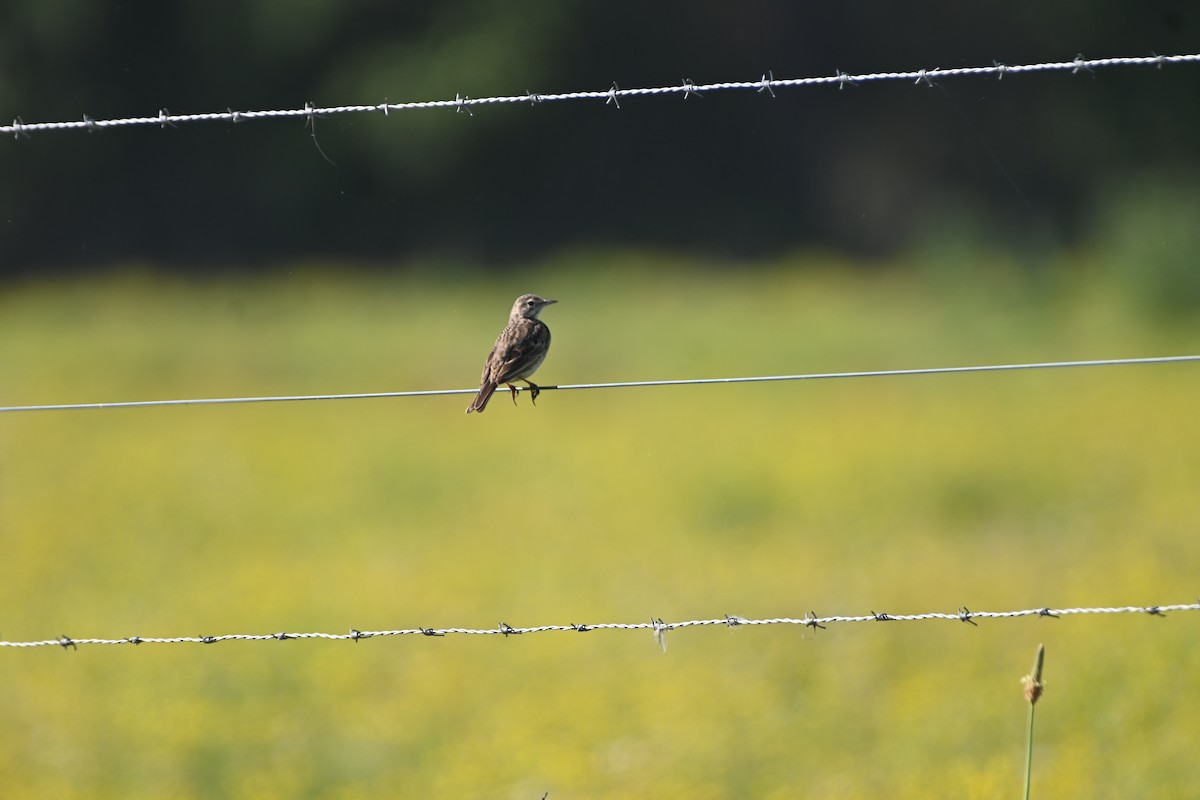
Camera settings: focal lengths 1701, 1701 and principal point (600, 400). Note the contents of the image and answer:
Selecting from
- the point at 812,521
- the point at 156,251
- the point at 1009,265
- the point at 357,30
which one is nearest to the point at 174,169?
the point at 156,251

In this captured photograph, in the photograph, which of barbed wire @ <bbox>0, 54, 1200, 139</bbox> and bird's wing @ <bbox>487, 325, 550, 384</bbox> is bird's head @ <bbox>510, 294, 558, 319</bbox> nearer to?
bird's wing @ <bbox>487, 325, 550, 384</bbox>

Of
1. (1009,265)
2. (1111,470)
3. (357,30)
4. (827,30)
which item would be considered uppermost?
(827,30)

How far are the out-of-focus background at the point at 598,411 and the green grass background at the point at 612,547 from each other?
6 cm

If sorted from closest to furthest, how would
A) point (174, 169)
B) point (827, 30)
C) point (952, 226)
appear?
point (952, 226) → point (174, 169) → point (827, 30)

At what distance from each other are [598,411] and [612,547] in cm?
769

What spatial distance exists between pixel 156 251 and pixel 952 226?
58.3ft

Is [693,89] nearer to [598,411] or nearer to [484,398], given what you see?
[484,398]

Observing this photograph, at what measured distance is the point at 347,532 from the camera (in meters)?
17.3

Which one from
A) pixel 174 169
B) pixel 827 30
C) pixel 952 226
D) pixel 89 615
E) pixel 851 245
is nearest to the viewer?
pixel 89 615

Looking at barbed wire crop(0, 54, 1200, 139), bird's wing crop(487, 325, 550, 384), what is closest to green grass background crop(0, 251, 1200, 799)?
bird's wing crop(487, 325, 550, 384)

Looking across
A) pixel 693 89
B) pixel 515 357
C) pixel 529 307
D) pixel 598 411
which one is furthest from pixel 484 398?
pixel 598 411

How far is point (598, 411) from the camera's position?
23688mm

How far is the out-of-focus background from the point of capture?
418 inches

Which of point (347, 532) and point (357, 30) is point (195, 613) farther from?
point (357, 30)
